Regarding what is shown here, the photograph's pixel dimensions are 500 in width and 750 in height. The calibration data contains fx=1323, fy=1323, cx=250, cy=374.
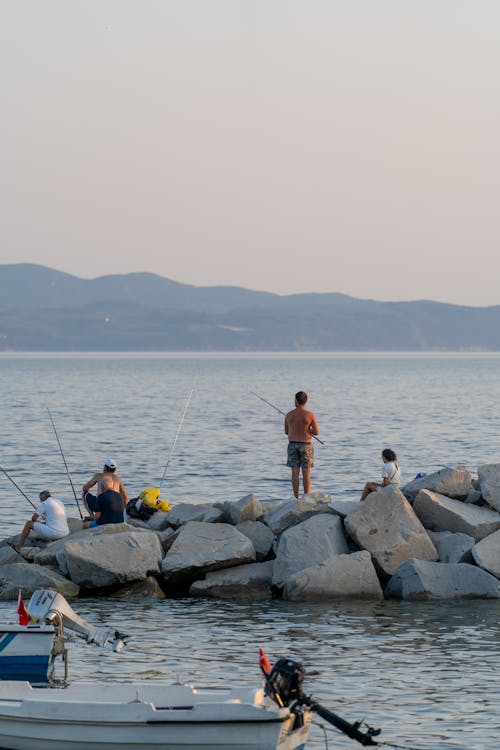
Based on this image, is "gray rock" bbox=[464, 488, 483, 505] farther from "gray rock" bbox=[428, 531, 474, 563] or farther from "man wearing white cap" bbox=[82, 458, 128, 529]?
"man wearing white cap" bbox=[82, 458, 128, 529]

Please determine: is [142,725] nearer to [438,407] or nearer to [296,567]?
[296,567]

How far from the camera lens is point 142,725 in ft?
33.0

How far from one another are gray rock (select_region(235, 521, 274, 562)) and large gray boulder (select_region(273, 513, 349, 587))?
2.23 feet

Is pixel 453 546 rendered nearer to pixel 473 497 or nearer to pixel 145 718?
pixel 473 497

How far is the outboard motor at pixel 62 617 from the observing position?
1223 centimetres

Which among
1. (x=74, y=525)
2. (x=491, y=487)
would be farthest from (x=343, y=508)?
(x=74, y=525)

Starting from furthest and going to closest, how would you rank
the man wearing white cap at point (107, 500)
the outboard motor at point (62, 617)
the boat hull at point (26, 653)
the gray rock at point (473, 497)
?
the gray rock at point (473, 497) < the man wearing white cap at point (107, 500) < the outboard motor at point (62, 617) < the boat hull at point (26, 653)

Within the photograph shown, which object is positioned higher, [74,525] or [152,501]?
[152,501]

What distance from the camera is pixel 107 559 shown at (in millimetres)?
16359

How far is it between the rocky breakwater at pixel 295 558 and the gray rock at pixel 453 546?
0.04 feet

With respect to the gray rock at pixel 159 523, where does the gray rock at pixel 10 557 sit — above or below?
below

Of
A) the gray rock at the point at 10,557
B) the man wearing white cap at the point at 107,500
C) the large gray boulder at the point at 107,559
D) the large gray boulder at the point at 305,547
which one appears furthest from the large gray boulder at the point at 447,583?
the gray rock at the point at 10,557

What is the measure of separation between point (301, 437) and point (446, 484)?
8.53 ft

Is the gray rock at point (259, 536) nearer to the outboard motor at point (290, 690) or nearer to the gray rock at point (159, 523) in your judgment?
the gray rock at point (159, 523)
